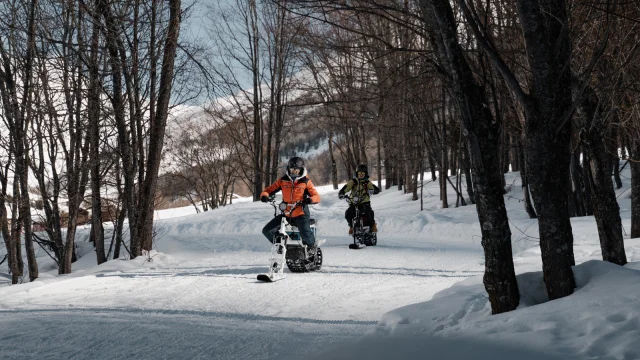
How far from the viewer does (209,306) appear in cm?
720

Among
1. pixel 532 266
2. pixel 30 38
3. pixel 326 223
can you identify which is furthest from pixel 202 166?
pixel 532 266

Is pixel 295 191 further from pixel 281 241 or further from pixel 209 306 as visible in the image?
pixel 209 306

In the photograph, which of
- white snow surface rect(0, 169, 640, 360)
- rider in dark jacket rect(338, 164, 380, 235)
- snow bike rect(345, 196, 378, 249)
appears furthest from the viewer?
rider in dark jacket rect(338, 164, 380, 235)

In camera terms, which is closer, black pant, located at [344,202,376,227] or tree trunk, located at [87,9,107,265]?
tree trunk, located at [87,9,107,265]

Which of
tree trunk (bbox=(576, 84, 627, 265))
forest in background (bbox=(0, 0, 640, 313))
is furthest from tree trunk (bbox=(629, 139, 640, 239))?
tree trunk (bbox=(576, 84, 627, 265))

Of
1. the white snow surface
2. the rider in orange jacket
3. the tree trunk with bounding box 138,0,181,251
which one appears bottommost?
the white snow surface

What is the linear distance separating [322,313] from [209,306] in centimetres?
142

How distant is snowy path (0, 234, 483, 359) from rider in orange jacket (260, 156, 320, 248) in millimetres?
797

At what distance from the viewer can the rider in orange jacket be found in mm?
10453

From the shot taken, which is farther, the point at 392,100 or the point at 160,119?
the point at 392,100

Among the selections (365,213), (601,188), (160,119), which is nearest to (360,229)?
(365,213)

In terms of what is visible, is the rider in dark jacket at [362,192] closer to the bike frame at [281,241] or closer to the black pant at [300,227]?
the black pant at [300,227]

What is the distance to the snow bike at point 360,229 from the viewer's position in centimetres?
1487

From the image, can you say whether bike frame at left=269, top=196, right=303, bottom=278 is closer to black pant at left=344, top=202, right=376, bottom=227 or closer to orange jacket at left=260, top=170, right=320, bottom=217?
orange jacket at left=260, top=170, right=320, bottom=217
